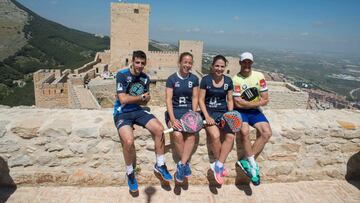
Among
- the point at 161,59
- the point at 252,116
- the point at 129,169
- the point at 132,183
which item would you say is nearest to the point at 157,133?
the point at 129,169

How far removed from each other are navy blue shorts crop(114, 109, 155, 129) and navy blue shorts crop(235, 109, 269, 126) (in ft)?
3.64

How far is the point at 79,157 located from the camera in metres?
2.75

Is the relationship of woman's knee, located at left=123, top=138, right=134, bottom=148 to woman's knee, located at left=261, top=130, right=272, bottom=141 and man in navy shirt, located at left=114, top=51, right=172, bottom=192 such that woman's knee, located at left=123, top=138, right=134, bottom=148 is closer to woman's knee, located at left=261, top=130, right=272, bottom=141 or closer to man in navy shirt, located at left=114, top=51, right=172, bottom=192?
man in navy shirt, located at left=114, top=51, right=172, bottom=192

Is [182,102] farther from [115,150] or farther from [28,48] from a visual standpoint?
[28,48]

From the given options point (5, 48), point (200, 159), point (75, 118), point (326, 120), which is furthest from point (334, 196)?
point (5, 48)

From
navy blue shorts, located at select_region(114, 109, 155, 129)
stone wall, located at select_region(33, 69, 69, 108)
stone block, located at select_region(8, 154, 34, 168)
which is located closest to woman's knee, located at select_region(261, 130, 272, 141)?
navy blue shorts, located at select_region(114, 109, 155, 129)

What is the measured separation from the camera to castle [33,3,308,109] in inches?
589

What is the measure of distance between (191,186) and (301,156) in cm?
141

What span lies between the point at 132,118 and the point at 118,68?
80.2 feet

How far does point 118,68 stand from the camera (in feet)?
86.2

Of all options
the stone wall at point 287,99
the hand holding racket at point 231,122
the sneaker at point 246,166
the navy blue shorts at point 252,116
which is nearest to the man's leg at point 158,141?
the hand holding racket at point 231,122

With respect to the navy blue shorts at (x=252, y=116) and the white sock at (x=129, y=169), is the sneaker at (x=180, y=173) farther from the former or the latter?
Result: the navy blue shorts at (x=252, y=116)

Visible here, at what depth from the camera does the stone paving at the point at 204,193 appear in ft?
8.73

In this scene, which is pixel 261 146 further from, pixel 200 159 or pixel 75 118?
pixel 75 118
